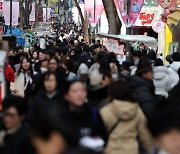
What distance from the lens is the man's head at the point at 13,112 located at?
18.5 feet

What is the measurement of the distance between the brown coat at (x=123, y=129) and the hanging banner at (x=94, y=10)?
102ft

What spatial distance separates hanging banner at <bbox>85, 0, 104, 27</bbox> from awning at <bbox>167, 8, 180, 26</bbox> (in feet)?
44.8

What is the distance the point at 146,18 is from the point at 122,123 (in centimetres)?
2845

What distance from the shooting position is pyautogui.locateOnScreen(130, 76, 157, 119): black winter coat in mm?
7387

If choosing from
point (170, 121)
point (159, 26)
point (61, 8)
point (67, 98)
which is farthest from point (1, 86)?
point (61, 8)

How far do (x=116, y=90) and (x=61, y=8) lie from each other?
10475cm

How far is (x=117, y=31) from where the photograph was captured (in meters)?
23.0

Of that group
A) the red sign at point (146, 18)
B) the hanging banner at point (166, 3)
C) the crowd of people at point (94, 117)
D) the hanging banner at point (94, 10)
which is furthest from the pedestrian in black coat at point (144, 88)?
the hanging banner at point (94, 10)

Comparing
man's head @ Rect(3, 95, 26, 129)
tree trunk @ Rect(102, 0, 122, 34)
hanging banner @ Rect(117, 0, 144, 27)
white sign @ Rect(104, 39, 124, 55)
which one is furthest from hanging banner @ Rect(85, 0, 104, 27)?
man's head @ Rect(3, 95, 26, 129)

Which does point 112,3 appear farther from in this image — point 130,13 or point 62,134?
point 62,134

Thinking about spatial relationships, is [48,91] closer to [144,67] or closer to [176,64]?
[144,67]

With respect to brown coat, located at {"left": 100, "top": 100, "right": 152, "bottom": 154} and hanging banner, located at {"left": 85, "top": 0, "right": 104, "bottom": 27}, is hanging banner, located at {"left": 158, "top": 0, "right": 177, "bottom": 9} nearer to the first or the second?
hanging banner, located at {"left": 85, "top": 0, "right": 104, "bottom": 27}

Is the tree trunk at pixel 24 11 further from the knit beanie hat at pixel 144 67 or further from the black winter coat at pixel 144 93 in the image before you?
the black winter coat at pixel 144 93

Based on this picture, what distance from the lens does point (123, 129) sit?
6.30 meters
